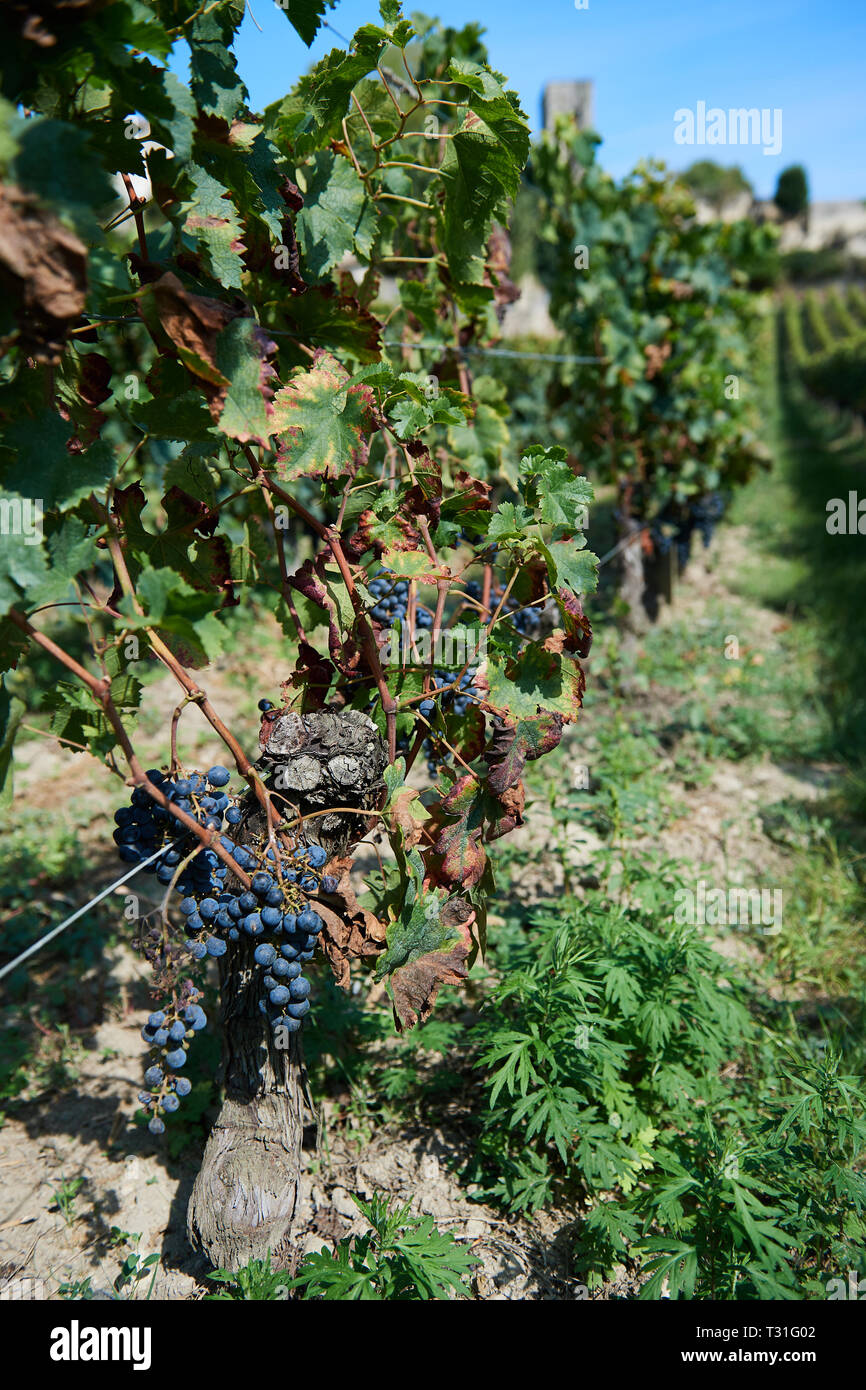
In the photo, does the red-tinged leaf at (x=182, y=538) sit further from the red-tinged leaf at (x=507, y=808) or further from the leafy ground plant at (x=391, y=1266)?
the leafy ground plant at (x=391, y=1266)

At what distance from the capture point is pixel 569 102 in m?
5.29

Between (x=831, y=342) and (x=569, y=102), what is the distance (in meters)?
28.8

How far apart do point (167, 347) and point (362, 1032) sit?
185cm

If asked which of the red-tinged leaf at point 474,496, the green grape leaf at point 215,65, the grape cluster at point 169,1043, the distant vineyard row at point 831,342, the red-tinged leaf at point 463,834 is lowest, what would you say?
the grape cluster at point 169,1043

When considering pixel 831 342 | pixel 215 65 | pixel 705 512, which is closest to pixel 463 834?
pixel 215 65

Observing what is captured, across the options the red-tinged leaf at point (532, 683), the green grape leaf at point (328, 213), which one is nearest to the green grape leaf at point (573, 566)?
the red-tinged leaf at point (532, 683)

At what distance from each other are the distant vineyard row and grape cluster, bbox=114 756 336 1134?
51.9 ft

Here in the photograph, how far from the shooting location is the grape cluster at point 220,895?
1604 mm

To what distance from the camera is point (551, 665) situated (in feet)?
5.60

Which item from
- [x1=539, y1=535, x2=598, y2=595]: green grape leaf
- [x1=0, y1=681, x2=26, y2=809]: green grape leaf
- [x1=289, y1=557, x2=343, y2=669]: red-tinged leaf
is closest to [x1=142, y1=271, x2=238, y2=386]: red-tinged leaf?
[x1=289, y1=557, x2=343, y2=669]: red-tinged leaf

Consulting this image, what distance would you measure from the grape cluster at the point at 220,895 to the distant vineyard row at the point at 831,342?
15.8 meters

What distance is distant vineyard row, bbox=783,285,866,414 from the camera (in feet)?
56.3

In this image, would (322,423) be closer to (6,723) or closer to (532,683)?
(532,683)
